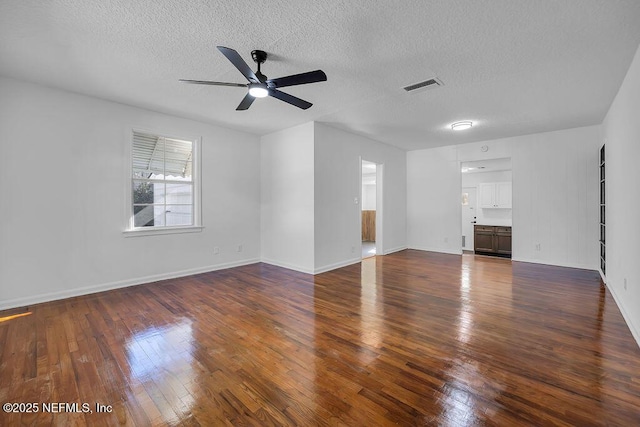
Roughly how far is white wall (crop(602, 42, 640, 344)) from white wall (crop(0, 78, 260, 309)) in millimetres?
5525

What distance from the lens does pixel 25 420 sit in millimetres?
1587

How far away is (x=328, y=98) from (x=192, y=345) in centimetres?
323

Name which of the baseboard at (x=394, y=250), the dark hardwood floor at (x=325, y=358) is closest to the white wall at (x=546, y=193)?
the baseboard at (x=394, y=250)

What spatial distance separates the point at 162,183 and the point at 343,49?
3.57 meters

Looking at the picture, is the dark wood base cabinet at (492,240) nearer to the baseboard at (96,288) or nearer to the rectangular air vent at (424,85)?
the rectangular air vent at (424,85)

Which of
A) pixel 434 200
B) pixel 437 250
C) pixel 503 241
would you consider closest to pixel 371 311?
pixel 437 250

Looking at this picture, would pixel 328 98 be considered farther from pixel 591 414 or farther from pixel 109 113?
pixel 591 414

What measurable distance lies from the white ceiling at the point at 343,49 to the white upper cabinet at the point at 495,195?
4.36 metres

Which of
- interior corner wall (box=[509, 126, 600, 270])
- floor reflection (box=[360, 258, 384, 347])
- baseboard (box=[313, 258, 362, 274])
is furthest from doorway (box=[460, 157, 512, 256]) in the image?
floor reflection (box=[360, 258, 384, 347])

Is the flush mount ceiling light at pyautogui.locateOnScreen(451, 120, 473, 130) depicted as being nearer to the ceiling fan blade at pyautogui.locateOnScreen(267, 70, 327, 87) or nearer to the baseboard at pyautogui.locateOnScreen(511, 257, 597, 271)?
the baseboard at pyautogui.locateOnScreen(511, 257, 597, 271)

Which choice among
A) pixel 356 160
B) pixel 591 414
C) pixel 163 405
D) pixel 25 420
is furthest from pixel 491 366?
pixel 356 160

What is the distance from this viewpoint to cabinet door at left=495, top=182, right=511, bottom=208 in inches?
322

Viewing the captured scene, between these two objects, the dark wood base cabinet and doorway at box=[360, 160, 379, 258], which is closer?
the dark wood base cabinet

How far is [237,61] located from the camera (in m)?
2.18
